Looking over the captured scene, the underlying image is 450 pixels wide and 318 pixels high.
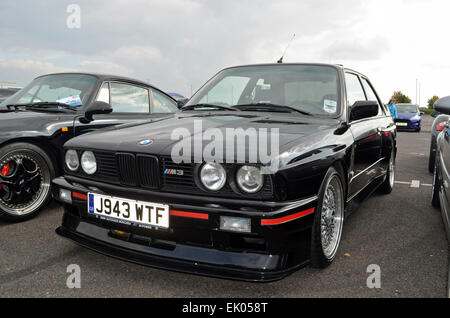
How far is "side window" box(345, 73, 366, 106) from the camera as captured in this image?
3.23m

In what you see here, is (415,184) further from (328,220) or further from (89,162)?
(89,162)

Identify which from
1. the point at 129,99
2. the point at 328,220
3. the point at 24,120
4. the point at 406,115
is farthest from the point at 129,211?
the point at 406,115

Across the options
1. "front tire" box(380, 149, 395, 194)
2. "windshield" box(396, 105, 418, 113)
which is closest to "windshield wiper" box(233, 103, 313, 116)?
"front tire" box(380, 149, 395, 194)

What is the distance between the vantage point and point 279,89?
3137 mm

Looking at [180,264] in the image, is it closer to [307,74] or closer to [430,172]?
[307,74]

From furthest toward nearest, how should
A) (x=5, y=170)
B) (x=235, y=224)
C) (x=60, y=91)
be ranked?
(x=60, y=91) < (x=5, y=170) < (x=235, y=224)

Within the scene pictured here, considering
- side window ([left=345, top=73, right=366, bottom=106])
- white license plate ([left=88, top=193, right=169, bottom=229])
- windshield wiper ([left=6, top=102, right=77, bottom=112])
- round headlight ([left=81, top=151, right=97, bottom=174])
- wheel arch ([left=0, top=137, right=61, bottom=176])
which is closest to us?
white license plate ([left=88, top=193, right=169, bottom=229])

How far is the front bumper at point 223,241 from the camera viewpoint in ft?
6.44

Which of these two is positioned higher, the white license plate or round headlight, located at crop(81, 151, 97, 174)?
round headlight, located at crop(81, 151, 97, 174)

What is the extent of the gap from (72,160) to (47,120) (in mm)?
A: 1180

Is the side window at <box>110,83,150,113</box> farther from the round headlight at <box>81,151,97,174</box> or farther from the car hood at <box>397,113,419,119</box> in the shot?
the car hood at <box>397,113,419,119</box>

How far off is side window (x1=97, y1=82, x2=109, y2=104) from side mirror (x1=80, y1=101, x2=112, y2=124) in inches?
9.4

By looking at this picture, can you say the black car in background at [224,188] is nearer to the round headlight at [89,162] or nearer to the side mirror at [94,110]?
the round headlight at [89,162]

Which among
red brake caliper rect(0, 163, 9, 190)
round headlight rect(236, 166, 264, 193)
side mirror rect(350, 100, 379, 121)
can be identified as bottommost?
red brake caliper rect(0, 163, 9, 190)
